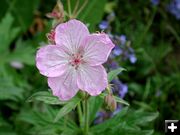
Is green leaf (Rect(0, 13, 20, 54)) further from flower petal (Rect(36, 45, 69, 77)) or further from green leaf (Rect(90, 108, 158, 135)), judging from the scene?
flower petal (Rect(36, 45, 69, 77))

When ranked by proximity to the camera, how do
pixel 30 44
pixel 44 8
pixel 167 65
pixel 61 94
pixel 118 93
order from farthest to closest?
pixel 44 8, pixel 167 65, pixel 30 44, pixel 118 93, pixel 61 94

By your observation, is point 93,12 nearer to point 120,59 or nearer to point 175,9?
point 120,59

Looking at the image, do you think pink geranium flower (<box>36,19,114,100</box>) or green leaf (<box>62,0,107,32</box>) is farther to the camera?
green leaf (<box>62,0,107,32</box>)

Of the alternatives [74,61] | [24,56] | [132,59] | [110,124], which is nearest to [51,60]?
[74,61]

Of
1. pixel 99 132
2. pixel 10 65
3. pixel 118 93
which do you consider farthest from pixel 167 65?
pixel 99 132

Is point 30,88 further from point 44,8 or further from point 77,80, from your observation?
point 77,80

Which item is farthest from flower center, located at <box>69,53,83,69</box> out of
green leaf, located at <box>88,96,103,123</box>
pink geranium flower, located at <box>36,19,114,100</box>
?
green leaf, located at <box>88,96,103,123</box>
